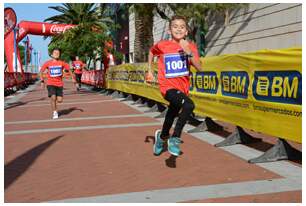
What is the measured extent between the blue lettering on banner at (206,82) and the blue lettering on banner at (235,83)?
0.38 m

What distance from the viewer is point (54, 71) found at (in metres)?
11.9

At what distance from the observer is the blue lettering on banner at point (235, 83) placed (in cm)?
677

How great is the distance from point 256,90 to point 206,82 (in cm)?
205

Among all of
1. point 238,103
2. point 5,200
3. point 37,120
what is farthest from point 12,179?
point 37,120

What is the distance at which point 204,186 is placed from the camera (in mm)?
4805

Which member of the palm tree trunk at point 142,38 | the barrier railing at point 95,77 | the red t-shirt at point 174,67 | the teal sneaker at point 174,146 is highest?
the palm tree trunk at point 142,38

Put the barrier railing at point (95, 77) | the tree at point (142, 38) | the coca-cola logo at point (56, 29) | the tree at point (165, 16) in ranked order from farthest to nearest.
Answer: the coca-cola logo at point (56, 29) → the barrier railing at point (95, 77) → the tree at point (142, 38) → the tree at point (165, 16)

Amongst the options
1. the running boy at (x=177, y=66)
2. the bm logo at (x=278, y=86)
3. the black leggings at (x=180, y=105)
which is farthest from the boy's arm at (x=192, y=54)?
the bm logo at (x=278, y=86)

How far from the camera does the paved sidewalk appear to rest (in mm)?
4535

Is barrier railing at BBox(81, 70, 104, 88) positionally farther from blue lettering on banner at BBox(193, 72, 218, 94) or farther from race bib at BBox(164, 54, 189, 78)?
race bib at BBox(164, 54, 189, 78)

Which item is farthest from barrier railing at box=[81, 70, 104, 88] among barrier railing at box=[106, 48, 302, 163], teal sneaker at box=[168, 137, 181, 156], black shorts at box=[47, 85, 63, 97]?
teal sneaker at box=[168, 137, 181, 156]

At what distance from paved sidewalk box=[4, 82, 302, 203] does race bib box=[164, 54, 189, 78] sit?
124cm

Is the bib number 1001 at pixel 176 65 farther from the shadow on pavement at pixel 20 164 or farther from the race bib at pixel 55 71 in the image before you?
the race bib at pixel 55 71

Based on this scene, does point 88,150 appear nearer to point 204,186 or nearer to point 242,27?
point 204,186
